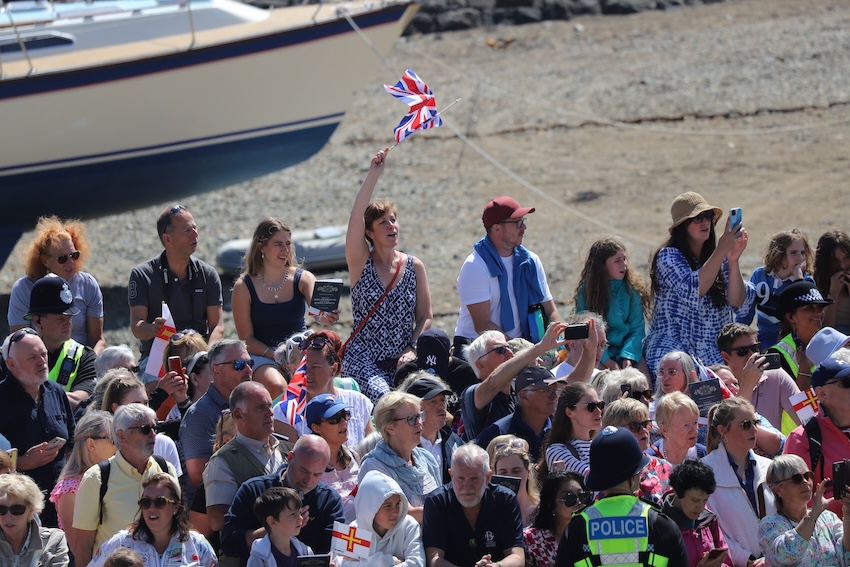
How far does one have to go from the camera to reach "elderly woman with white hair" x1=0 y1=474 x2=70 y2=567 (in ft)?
19.1

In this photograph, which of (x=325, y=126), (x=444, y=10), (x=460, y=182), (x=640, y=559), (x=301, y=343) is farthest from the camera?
(x=444, y=10)

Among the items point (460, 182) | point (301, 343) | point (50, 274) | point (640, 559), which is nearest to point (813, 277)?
point (301, 343)

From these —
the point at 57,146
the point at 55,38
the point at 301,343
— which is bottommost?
the point at 301,343

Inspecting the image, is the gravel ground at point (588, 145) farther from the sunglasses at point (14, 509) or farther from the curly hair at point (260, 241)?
the sunglasses at point (14, 509)

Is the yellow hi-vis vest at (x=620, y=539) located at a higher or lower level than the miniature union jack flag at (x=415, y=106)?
lower

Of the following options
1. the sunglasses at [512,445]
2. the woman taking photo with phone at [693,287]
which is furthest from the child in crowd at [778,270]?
the sunglasses at [512,445]

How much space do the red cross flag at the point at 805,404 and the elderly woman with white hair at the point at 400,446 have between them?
2.20 meters

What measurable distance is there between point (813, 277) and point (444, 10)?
24.2 m

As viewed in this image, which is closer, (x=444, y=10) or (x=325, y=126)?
(x=325, y=126)

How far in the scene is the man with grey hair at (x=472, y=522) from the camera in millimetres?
5910

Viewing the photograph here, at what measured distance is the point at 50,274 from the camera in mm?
8094

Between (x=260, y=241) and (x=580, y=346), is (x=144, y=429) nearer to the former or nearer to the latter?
(x=260, y=241)

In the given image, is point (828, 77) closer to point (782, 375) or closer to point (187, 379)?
point (782, 375)

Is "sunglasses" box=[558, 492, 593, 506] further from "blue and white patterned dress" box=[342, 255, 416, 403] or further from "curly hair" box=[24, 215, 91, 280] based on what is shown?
"curly hair" box=[24, 215, 91, 280]
